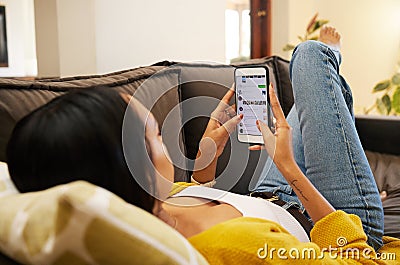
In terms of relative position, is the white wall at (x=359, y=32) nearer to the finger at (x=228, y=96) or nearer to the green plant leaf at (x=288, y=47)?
the green plant leaf at (x=288, y=47)

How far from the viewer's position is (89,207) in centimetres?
43

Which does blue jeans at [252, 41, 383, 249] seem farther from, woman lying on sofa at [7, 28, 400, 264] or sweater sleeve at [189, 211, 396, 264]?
sweater sleeve at [189, 211, 396, 264]

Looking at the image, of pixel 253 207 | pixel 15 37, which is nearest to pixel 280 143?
pixel 253 207

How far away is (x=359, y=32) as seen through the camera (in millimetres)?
3688

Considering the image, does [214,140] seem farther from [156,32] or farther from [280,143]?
[156,32]

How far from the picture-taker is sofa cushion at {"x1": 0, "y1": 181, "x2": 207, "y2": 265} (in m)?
0.44

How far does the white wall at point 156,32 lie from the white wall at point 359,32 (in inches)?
53.2

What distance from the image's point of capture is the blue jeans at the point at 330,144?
1.13 m

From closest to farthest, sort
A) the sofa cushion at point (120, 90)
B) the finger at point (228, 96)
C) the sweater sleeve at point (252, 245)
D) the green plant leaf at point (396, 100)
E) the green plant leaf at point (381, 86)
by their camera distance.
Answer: the sweater sleeve at point (252, 245) < the sofa cushion at point (120, 90) < the finger at point (228, 96) < the green plant leaf at point (396, 100) < the green plant leaf at point (381, 86)

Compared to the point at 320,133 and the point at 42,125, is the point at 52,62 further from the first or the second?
the point at 42,125

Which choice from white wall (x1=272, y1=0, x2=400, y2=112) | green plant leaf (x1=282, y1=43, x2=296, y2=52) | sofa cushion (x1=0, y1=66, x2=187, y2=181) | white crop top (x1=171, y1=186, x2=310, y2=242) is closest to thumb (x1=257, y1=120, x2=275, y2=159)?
white crop top (x1=171, y1=186, x2=310, y2=242)

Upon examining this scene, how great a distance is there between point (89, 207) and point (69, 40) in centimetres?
146

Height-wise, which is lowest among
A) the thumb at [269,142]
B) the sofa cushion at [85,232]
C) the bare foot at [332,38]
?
the thumb at [269,142]

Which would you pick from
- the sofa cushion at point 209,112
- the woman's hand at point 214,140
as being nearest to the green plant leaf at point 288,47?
the sofa cushion at point 209,112
